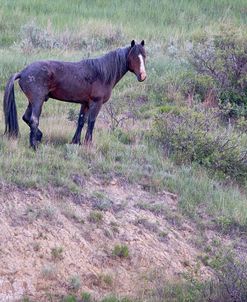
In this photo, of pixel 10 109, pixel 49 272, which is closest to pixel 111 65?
pixel 10 109

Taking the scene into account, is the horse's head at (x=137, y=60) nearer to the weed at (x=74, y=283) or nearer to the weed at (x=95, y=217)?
the weed at (x=95, y=217)

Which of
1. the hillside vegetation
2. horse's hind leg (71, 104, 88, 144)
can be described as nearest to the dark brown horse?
horse's hind leg (71, 104, 88, 144)

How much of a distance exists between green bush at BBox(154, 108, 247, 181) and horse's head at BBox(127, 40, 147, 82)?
5.46 ft

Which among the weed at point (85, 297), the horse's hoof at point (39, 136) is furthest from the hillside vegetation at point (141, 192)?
the horse's hoof at point (39, 136)

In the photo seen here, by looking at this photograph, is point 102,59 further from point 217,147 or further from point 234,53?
point 234,53

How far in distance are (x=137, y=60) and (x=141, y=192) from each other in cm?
191

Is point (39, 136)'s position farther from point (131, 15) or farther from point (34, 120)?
point (131, 15)

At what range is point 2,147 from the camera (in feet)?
37.0

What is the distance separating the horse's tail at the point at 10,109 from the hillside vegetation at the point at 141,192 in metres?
0.22

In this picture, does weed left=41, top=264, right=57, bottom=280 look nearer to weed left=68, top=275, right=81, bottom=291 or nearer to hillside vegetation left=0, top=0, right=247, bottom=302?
hillside vegetation left=0, top=0, right=247, bottom=302

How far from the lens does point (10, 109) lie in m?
11.6

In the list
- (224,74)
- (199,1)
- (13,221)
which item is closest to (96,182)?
(13,221)

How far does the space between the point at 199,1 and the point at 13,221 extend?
1916 centimetres

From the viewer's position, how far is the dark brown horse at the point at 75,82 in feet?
37.4
